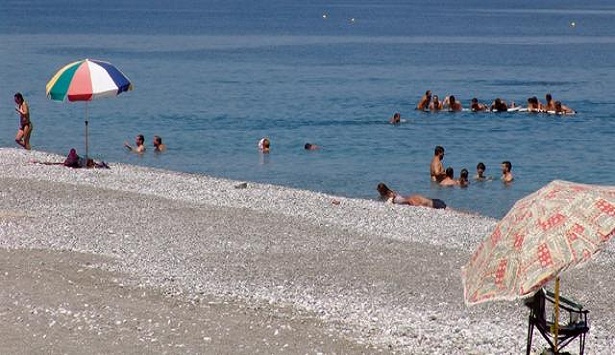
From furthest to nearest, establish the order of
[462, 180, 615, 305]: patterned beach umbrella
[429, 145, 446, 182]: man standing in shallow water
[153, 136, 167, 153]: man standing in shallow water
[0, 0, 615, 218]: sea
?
1. [153, 136, 167, 153]: man standing in shallow water
2. [0, 0, 615, 218]: sea
3. [429, 145, 446, 182]: man standing in shallow water
4. [462, 180, 615, 305]: patterned beach umbrella

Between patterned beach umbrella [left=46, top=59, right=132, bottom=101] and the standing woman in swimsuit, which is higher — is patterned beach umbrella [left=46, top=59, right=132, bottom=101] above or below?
above

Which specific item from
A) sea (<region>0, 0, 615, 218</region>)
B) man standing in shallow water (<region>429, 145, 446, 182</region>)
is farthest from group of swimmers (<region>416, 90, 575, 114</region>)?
man standing in shallow water (<region>429, 145, 446, 182</region>)

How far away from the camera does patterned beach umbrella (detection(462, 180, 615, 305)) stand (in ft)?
25.0

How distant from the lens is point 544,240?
25.4 ft

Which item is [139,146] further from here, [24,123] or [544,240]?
[544,240]

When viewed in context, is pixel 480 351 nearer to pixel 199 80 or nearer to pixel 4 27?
pixel 199 80

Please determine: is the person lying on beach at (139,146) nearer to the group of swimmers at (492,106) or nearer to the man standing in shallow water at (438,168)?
the man standing in shallow water at (438,168)

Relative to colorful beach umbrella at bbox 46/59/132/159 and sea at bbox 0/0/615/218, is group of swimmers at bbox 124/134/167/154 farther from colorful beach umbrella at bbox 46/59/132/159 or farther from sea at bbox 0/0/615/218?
colorful beach umbrella at bbox 46/59/132/159

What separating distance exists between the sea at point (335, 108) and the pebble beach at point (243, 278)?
7908 mm

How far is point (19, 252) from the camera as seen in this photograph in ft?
51.5

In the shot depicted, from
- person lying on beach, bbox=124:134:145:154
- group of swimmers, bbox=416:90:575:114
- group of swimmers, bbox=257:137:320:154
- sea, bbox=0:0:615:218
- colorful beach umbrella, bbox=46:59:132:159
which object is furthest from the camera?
group of swimmers, bbox=416:90:575:114

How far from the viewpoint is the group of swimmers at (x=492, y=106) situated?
44.4 meters

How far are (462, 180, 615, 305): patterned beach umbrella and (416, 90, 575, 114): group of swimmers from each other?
36929mm

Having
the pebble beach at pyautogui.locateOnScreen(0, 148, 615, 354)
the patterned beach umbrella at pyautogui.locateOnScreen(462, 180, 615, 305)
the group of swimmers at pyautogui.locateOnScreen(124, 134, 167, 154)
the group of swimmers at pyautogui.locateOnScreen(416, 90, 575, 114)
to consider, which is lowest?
the group of swimmers at pyautogui.locateOnScreen(124, 134, 167, 154)
